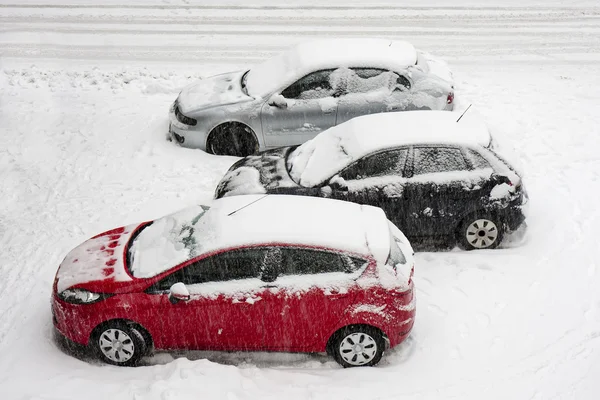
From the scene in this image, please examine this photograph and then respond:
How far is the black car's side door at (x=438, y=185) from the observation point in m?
8.52

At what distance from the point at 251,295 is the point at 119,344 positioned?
1.45m

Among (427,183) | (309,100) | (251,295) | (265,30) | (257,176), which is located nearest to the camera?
(251,295)

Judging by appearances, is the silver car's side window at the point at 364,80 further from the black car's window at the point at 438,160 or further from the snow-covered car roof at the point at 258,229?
the snow-covered car roof at the point at 258,229

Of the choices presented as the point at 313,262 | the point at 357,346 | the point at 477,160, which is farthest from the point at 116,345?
the point at 477,160

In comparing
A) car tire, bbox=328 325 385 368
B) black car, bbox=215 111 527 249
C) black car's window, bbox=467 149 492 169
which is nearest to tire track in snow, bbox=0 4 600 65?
black car, bbox=215 111 527 249

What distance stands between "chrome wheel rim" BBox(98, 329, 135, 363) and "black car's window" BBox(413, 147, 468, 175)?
13.3 ft

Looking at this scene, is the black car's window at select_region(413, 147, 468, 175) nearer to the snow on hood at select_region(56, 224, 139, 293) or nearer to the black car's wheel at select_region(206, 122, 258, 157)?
the black car's wheel at select_region(206, 122, 258, 157)

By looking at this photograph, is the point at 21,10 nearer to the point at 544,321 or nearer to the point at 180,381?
the point at 180,381

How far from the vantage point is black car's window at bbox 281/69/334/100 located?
35.7 ft

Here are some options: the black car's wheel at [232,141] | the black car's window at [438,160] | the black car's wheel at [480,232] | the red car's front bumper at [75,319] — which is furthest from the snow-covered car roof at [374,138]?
the red car's front bumper at [75,319]

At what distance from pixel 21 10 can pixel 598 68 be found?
1409 centimetres

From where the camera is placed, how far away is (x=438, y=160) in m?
8.59

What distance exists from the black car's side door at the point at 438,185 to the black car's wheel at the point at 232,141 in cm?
333

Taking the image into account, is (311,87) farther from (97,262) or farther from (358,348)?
(358,348)
